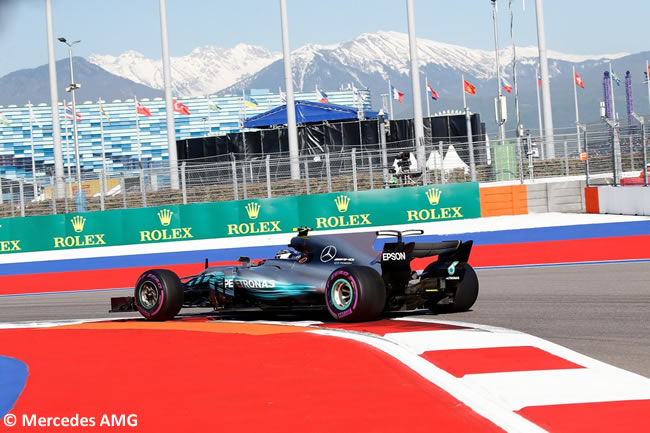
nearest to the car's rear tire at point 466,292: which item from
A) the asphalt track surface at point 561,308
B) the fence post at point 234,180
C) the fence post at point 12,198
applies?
Answer: the asphalt track surface at point 561,308

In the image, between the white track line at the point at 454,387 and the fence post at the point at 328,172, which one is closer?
the white track line at the point at 454,387

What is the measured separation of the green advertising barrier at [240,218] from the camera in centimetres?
2645

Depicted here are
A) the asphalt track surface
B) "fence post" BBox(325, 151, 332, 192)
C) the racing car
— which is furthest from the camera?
"fence post" BBox(325, 151, 332, 192)

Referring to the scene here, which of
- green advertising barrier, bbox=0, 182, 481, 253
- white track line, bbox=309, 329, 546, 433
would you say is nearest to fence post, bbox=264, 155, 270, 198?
green advertising barrier, bbox=0, 182, 481, 253

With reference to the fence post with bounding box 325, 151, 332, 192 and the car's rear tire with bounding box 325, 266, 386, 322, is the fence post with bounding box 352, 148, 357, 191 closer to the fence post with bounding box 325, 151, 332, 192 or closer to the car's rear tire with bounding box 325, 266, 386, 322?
the fence post with bounding box 325, 151, 332, 192

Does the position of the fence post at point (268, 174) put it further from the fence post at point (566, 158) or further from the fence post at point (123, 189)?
the fence post at point (566, 158)

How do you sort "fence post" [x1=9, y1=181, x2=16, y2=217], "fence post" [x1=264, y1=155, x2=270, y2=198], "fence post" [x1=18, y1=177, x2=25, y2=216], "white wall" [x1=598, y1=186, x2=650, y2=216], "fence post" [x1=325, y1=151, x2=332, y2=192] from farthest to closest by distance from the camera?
"fence post" [x1=9, y1=181, x2=16, y2=217], "fence post" [x1=18, y1=177, x2=25, y2=216], "fence post" [x1=264, y1=155, x2=270, y2=198], "fence post" [x1=325, y1=151, x2=332, y2=192], "white wall" [x1=598, y1=186, x2=650, y2=216]

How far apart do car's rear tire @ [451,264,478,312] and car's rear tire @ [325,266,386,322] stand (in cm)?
115

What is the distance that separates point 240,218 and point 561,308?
17018mm

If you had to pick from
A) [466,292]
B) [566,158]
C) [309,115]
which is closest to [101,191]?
[566,158]

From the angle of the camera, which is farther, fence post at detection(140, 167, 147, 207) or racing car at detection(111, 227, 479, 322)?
fence post at detection(140, 167, 147, 207)

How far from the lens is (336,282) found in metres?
9.94

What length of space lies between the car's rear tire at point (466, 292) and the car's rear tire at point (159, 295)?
10.3 feet

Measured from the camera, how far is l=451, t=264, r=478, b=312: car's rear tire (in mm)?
10625
